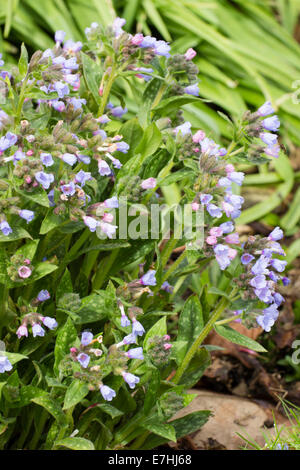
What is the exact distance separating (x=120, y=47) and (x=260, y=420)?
122cm

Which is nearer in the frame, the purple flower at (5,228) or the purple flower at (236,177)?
the purple flower at (5,228)

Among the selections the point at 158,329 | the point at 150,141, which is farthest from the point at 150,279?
the point at 150,141

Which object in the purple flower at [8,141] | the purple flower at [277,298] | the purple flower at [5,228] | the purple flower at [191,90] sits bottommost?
the purple flower at [277,298]

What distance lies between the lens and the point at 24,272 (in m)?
1.35

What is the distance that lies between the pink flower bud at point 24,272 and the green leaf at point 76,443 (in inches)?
13.7

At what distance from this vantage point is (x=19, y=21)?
3.09 meters

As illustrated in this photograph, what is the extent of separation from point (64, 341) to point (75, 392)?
0.13 m

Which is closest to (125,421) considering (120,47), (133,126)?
(133,126)

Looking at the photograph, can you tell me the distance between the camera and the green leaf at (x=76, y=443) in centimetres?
131

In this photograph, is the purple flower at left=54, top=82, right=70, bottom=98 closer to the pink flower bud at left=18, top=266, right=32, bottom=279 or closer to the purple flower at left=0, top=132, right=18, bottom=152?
the purple flower at left=0, top=132, right=18, bottom=152

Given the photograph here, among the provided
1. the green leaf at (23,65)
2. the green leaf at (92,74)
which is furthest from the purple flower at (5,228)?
the green leaf at (92,74)

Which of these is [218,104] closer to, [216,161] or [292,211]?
[292,211]

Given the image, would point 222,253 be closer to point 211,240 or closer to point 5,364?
point 211,240

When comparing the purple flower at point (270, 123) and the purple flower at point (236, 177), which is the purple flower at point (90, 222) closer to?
the purple flower at point (236, 177)
